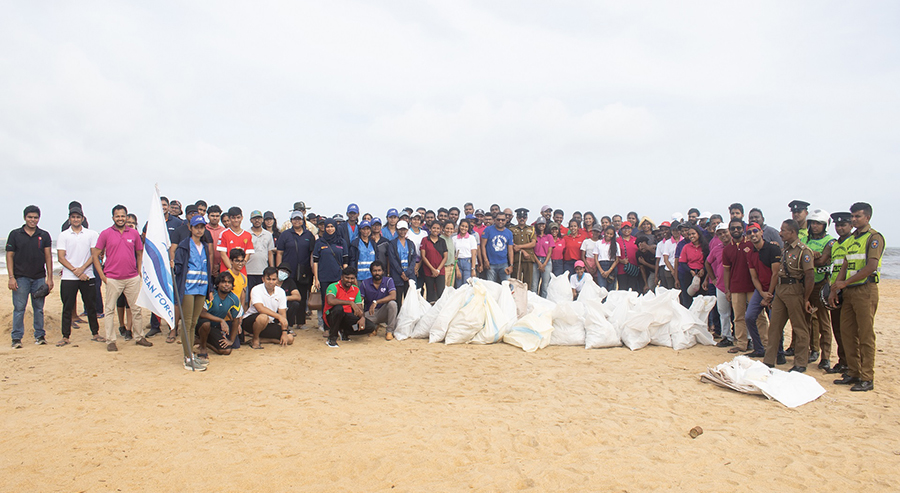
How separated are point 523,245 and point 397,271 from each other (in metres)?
2.63

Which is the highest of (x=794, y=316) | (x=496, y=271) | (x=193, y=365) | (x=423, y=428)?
(x=496, y=271)

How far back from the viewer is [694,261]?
24.6 ft

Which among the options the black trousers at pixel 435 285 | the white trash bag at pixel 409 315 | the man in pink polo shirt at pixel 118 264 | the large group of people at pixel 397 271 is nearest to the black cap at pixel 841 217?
the large group of people at pixel 397 271

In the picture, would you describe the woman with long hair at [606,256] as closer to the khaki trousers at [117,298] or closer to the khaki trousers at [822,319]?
the khaki trousers at [822,319]

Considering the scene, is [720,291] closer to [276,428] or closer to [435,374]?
[435,374]

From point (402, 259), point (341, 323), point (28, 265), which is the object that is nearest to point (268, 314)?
point (341, 323)

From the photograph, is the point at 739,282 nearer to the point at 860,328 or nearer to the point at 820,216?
the point at 820,216

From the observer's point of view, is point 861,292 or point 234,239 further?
point 234,239

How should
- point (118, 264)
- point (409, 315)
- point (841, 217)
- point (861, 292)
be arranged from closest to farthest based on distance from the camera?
1. point (861, 292)
2. point (841, 217)
3. point (118, 264)
4. point (409, 315)

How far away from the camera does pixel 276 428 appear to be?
3871mm

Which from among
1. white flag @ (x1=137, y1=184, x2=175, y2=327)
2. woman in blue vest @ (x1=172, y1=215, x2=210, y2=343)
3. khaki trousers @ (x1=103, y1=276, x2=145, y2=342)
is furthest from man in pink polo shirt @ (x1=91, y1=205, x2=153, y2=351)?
white flag @ (x1=137, y1=184, x2=175, y2=327)

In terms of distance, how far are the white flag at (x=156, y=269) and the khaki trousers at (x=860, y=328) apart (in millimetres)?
6924

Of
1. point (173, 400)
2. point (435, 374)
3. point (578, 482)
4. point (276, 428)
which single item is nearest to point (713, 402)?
point (578, 482)

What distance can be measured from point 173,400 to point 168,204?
4.65 meters
